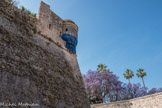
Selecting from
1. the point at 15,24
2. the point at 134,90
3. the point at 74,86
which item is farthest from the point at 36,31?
the point at 134,90

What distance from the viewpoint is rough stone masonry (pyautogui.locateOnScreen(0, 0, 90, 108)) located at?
4.94 meters

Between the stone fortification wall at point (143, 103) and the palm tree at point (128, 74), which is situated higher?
the palm tree at point (128, 74)

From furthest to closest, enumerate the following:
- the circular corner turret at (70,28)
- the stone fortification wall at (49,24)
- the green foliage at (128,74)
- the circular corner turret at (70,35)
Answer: the green foliage at (128,74)
the circular corner turret at (70,28)
the circular corner turret at (70,35)
the stone fortification wall at (49,24)

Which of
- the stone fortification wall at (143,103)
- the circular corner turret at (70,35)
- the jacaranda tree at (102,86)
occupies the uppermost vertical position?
the circular corner turret at (70,35)

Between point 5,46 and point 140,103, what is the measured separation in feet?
39.0

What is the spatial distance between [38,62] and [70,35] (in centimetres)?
381

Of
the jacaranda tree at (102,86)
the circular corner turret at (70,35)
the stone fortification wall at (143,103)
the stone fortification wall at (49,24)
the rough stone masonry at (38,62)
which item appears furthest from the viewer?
the jacaranda tree at (102,86)

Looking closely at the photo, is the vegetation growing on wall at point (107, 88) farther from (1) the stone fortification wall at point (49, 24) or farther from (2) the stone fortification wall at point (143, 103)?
(1) the stone fortification wall at point (49, 24)

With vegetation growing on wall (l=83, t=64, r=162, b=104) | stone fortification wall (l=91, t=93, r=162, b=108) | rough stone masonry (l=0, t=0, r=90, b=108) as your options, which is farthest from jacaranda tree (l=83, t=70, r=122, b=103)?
rough stone masonry (l=0, t=0, r=90, b=108)

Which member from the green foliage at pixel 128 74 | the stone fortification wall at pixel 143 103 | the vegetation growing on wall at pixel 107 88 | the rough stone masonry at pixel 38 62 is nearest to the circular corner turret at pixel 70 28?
the rough stone masonry at pixel 38 62

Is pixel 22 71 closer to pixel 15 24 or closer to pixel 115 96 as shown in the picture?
pixel 15 24

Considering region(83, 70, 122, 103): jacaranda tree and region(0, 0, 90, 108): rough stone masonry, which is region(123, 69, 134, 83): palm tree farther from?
region(0, 0, 90, 108): rough stone masonry

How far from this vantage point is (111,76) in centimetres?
2227

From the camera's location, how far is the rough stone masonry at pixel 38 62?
16.2ft
